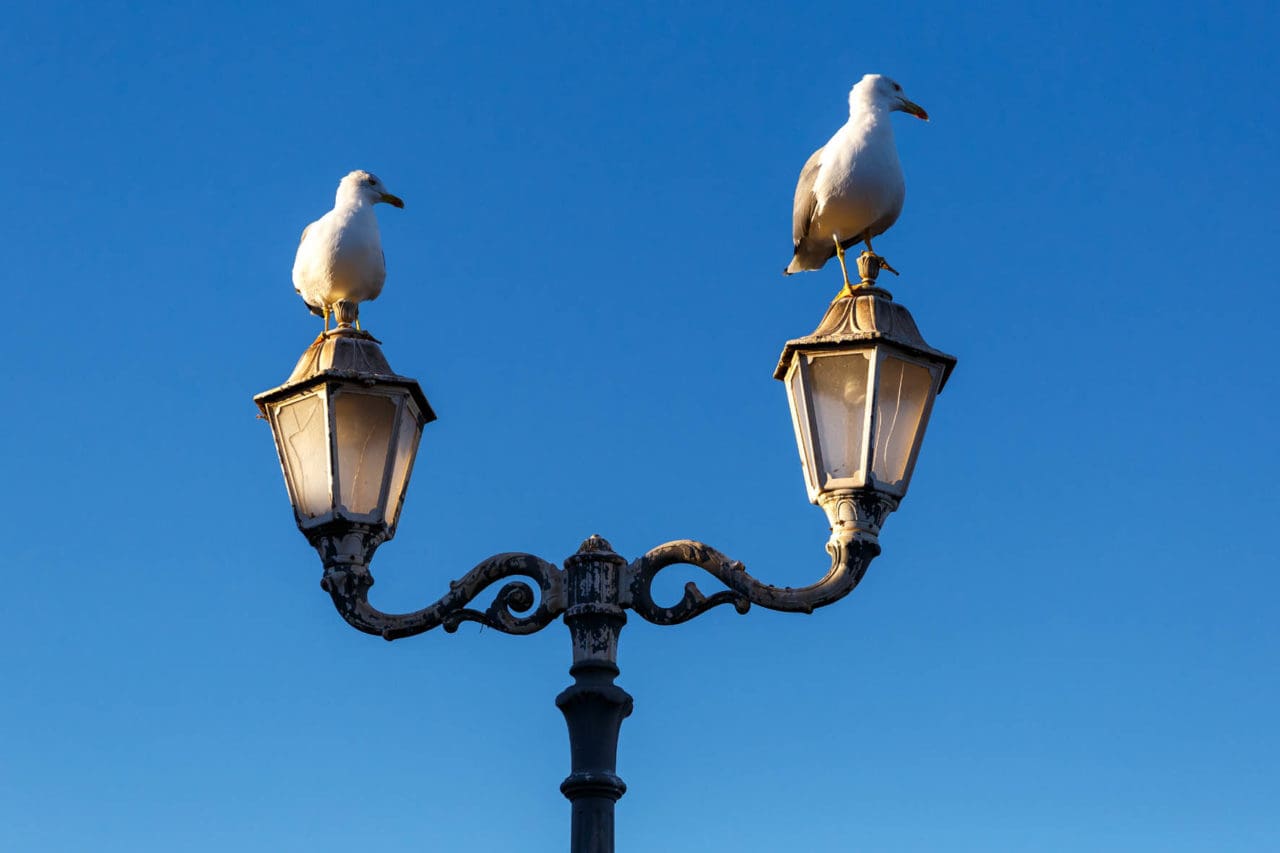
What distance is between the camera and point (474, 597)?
630 centimetres

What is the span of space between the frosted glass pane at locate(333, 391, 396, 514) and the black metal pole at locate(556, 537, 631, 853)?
0.90 meters

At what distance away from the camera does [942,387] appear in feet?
21.3

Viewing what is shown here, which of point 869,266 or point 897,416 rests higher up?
point 869,266

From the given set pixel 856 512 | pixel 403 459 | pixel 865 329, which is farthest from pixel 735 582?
pixel 403 459

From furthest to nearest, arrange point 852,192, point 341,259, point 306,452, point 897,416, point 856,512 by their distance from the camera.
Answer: point 341,259 → point 852,192 → point 306,452 → point 897,416 → point 856,512

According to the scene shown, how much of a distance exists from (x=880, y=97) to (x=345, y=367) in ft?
8.92

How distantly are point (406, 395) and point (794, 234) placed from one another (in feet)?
6.11

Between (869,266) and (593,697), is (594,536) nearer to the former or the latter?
(593,697)

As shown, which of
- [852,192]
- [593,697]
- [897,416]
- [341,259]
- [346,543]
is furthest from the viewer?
[341,259]

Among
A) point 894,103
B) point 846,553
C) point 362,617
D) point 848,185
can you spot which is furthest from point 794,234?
point 362,617

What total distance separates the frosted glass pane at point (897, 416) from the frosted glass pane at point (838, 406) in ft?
0.25

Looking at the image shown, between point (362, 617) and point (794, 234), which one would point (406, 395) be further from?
point (794, 234)

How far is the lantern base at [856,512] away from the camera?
6.18 meters

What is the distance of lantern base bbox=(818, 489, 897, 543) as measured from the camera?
6180 millimetres
